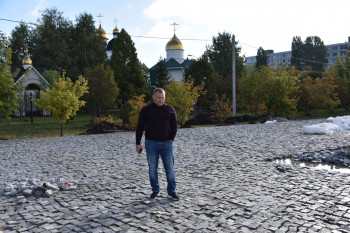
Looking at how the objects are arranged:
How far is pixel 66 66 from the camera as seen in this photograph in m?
42.7

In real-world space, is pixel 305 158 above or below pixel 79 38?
below

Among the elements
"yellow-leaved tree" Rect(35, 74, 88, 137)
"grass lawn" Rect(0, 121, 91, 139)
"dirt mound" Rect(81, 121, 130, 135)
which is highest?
"yellow-leaved tree" Rect(35, 74, 88, 137)

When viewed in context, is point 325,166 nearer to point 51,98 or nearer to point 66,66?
point 51,98

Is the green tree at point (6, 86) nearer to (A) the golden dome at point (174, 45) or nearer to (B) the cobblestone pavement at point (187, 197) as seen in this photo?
(B) the cobblestone pavement at point (187, 197)

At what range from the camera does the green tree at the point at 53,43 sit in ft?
140

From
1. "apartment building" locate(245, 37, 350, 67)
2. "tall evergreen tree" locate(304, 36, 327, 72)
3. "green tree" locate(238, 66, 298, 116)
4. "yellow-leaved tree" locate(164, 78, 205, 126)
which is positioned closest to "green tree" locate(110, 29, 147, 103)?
"green tree" locate(238, 66, 298, 116)

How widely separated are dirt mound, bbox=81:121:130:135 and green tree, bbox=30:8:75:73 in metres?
27.3

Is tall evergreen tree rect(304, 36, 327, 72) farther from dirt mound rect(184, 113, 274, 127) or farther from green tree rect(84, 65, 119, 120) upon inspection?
green tree rect(84, 65, 119, 120)

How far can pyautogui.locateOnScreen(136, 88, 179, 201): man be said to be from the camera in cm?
544

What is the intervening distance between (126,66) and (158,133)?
35.0 m

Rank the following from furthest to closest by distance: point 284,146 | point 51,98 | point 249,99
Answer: point 249,99 → point 51,98 → point 284,146

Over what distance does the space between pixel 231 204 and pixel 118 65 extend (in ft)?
119

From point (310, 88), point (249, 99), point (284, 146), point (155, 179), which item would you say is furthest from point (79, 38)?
point (155, 179)

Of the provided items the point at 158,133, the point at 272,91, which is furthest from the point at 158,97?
the point at 272,91
